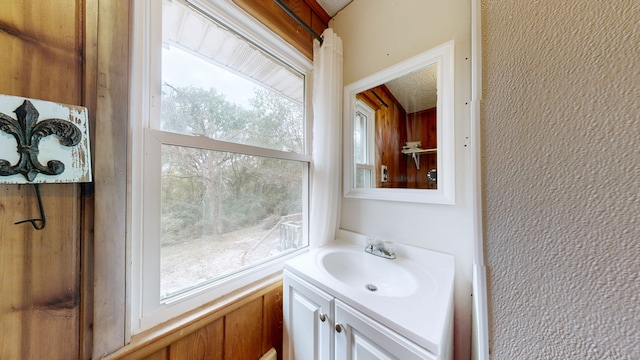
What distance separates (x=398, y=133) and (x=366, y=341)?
0.99 m

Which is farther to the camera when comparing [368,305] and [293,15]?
[293,15]

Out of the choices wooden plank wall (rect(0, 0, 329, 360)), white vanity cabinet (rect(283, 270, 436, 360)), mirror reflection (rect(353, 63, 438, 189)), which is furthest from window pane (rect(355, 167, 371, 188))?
wooden plank wall (rect(0, 0, 329, 360))

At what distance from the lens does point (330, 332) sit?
726mm

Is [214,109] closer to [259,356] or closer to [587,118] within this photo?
[587,118]

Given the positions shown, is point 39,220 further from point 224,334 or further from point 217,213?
point 224,334

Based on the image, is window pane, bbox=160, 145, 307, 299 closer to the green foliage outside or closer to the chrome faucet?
the green foliage outside

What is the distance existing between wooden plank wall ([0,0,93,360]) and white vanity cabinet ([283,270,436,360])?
69 centimetres

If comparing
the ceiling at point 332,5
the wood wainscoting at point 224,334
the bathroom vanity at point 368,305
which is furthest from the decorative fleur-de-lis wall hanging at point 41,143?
the ceiling at point 332,5

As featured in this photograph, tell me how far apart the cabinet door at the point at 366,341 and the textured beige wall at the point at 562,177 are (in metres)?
0.43

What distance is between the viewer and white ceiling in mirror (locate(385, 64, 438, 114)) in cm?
98

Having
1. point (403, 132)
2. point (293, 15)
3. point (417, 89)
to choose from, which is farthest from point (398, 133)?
point (293, 15)

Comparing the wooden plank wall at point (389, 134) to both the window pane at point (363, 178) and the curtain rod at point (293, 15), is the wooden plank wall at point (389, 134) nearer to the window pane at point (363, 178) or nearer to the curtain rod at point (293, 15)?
the window pane at point (363, 178)

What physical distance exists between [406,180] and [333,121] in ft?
1.92

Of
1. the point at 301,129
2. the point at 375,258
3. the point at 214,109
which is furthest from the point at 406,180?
the point at 214,109
